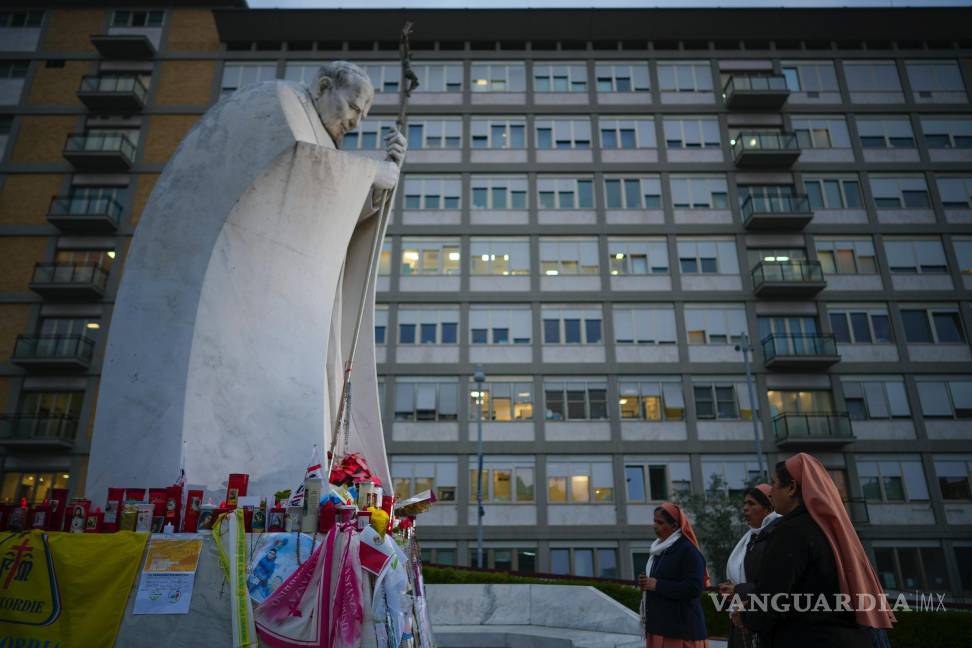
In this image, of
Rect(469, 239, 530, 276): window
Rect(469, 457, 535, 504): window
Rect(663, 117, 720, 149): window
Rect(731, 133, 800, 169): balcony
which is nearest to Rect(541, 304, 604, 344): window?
Rect(469, 239, 530, 276): window

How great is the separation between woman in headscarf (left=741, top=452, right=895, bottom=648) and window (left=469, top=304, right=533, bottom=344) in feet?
82.8

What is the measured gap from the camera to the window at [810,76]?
3177 centimetres

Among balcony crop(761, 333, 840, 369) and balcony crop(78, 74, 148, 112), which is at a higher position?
balcony crop(78, 74, 148, 112)

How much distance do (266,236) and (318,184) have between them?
74 centimetres

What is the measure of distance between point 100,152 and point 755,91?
104 ft

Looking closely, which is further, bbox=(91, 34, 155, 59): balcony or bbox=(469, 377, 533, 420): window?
bbox=(91, 34, 155, 59): balcony

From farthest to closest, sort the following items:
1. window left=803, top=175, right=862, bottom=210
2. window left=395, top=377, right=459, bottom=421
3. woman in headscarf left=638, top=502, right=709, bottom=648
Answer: window left=803, top=175, right=862, bottom=210, window left=395, top=377, right=459, bottom=421, woman in headscarf left=638, top=502, right=709, bottom=648

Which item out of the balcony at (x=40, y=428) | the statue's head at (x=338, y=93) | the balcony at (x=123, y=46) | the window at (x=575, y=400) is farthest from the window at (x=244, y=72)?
the statue's head at (x=338, y=93)

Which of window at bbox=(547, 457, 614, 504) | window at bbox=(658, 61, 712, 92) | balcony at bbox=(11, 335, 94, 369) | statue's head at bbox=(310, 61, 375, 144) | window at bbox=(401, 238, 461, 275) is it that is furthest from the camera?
window at bbox=(658, 61, 712, 92)

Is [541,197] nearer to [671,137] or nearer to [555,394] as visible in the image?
[671,137]

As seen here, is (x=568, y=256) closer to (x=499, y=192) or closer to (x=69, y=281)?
(x=499, y=192)

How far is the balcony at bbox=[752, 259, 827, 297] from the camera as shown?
1095 inches

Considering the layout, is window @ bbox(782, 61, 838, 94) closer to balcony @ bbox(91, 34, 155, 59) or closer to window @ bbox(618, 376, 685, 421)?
window @ bbox(618, 376, 685, 421)

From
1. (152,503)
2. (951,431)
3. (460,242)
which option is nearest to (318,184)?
(152,503)
